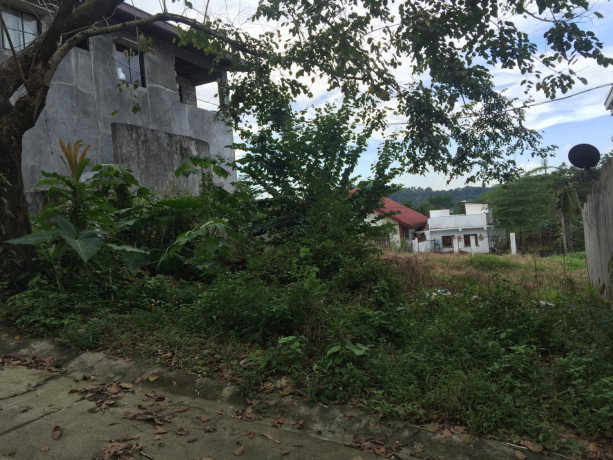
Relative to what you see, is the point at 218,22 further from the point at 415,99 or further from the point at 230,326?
the point at 230,326

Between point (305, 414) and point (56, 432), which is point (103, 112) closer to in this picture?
point (56, 432)

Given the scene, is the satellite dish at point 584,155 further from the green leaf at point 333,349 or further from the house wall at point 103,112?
the house wall at point 103,112

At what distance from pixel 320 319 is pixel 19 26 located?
9704 millimetres

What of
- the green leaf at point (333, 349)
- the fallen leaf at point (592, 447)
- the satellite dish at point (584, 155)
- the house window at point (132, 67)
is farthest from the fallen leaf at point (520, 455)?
the house window at point (132, 67)

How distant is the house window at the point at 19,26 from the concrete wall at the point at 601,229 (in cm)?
1051

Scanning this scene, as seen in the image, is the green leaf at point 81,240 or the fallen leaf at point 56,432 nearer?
the fallen leaf at point 56,432

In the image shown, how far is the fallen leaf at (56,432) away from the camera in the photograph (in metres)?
2.58

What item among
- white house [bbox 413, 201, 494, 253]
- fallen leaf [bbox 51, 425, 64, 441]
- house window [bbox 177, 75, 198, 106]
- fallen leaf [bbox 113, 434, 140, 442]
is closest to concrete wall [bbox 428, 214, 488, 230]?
white house [bbox 413, 201, 494, 253]

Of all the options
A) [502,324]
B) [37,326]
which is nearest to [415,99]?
[502,324]

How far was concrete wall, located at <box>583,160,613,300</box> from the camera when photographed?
5.53 meters

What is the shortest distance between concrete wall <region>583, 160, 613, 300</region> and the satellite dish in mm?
310

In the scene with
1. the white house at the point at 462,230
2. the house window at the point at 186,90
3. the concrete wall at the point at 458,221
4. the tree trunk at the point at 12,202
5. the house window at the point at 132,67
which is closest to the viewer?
the tree trunk at the point at 12,202

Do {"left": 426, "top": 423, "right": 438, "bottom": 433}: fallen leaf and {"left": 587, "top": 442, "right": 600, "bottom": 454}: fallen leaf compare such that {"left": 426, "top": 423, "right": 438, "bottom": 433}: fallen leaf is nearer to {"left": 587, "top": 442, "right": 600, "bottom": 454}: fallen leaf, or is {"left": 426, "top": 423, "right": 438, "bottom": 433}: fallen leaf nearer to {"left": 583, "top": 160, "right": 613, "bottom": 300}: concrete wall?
{"left": 587, "top": 442, "right": 600, "bottom": 454}: fallen leaf

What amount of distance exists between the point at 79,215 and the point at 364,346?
137 inches
